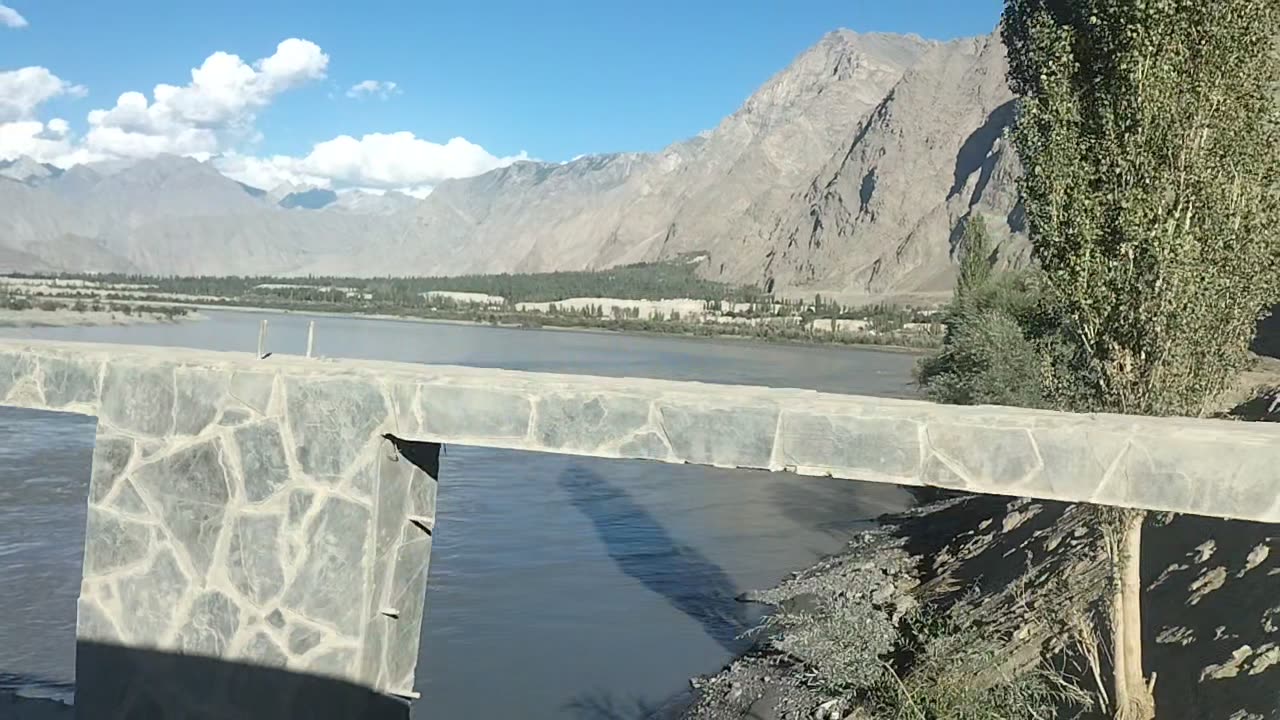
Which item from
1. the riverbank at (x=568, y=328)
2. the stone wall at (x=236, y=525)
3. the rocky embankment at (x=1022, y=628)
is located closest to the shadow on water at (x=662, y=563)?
the rocky embankment at (x=1022, y=628)

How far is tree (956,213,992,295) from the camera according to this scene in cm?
3581

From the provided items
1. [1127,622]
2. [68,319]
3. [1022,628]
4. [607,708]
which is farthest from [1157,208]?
[68,319]

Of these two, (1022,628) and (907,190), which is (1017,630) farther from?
(907,190)

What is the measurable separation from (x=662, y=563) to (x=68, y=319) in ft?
276

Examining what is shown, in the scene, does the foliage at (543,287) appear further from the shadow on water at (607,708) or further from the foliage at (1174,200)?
the foliage at (1174,200)

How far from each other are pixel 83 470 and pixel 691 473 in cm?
1593

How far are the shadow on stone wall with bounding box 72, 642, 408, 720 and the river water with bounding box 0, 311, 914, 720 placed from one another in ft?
18.8

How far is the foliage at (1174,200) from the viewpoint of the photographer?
770 centimetres

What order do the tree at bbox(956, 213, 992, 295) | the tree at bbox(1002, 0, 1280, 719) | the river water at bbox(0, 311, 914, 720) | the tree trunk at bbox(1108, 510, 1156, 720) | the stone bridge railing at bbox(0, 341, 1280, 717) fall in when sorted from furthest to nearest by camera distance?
the tree at bbox(956, 213, 992, 295)
the river water at bbox(0, 311, 914, 720)
the tree at bbox(1002, 0, 1280, 719)
the tree trunk at bbox(1108, 510, 1156, 720)
the stone bridge railing at bbox(0, 341, 1280, 717)

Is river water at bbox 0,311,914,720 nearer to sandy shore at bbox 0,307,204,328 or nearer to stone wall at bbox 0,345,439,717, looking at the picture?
stone wall at bbox 0,345,439,717

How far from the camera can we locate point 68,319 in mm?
89375

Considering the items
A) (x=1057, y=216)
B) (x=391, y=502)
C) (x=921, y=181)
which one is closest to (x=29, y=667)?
(x=391, y=502)

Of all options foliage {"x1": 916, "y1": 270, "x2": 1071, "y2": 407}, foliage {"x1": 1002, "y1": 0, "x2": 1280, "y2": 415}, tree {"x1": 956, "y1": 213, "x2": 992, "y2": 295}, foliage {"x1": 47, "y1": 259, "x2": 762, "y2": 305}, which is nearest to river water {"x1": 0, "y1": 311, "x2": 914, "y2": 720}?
foliage {"x1": 916, "y1": 270, "x2": 1071, "y2": 407}

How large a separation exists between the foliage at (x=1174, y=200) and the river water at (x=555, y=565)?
24.7 ft
